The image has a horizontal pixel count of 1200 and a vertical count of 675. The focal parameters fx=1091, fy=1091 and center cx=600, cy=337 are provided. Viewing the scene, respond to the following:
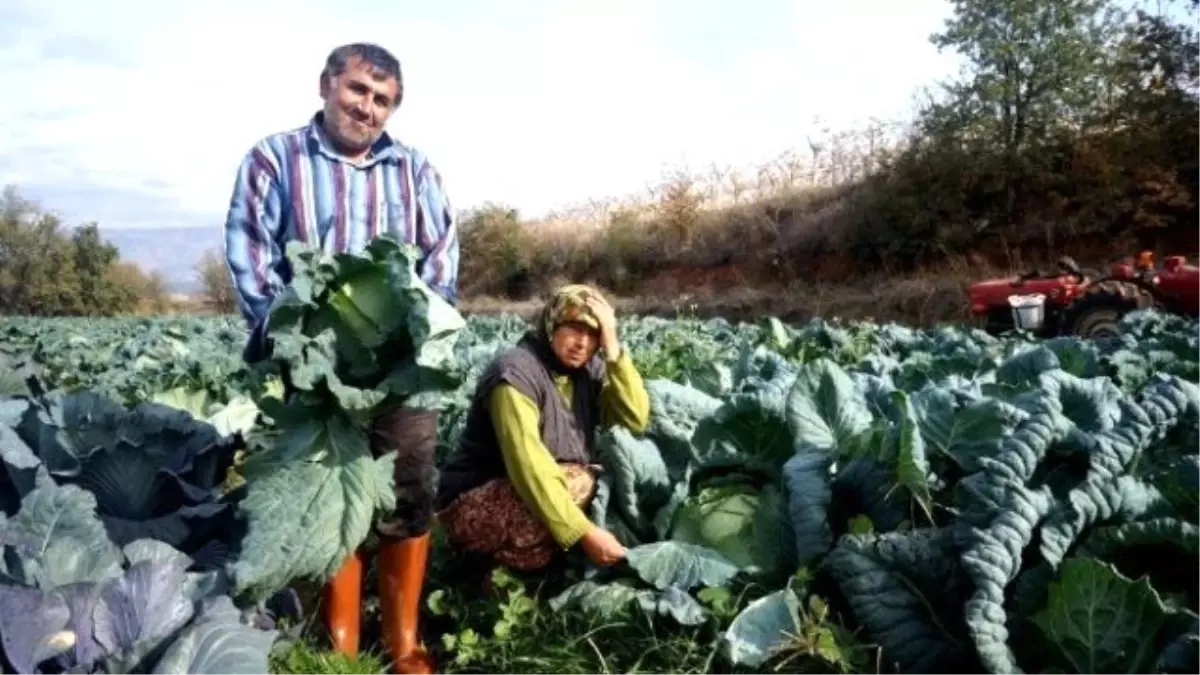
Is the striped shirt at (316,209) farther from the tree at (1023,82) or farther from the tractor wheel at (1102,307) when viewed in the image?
the tree at (1023,82)

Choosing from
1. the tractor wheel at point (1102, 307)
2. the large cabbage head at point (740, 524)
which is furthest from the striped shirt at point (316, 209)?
the tractor wheel at point (1102, 307)

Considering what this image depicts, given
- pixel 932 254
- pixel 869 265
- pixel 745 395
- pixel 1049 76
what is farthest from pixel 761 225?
pixel 745 395

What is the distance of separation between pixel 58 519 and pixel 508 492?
4.31 feet

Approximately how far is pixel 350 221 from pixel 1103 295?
8274 mm

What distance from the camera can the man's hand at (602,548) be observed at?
9.70ft

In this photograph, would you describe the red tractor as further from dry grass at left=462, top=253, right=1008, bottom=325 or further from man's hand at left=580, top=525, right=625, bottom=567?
dry grass at left=462, top=253, right=1008, bottom=325

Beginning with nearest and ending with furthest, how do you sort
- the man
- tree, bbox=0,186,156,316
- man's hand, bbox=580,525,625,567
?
the man
man's hand, bbox=580,525,625,567
tree, bbox=0,186,156,316

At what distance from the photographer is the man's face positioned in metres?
2.87

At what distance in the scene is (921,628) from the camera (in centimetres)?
245

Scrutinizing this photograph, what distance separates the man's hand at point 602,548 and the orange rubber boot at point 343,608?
2.07 feet

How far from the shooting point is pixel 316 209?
292cm

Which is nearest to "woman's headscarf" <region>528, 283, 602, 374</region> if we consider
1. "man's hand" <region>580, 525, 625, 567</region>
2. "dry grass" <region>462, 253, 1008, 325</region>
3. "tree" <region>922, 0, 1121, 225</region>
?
"man's hand" <region>580, 525, 625, 567</region>

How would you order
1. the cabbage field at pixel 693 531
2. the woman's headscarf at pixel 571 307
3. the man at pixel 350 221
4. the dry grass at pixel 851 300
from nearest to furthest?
the cabbage field at pixel 693 531 → the man at pixel 350 221 → the woman's headscarf at pixel 571 307 → the dry grass at pixel 851 300

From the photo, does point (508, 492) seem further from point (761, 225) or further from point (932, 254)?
point (761, 225)
